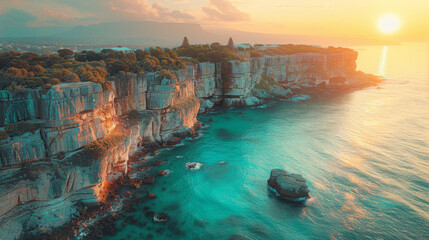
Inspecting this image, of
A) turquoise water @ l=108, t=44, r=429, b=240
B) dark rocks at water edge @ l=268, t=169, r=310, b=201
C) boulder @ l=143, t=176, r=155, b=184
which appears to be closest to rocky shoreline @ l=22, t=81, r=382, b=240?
boulder @ l=143, t=176, r=155, b=184

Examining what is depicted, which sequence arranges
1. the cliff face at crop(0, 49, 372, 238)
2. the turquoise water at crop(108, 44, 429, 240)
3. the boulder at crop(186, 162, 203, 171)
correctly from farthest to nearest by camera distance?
the boulder at crop(186, 162, 203, 171)
the turquoise water at crop(108, 44, 429, 240)
the cliff face at crop(0, 49, 372, 238)

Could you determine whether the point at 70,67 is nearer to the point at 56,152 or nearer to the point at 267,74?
the point at 56,152

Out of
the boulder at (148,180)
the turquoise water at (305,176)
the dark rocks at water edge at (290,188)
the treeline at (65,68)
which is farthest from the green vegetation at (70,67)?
the dark rocks at water edge at (290,188)

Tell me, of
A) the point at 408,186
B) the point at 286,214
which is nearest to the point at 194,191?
the point at 286,214

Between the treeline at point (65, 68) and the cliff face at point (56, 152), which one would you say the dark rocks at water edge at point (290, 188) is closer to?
the cliff face at point (56, 152)

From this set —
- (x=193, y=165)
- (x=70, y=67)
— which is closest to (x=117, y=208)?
(x=193, y=165)

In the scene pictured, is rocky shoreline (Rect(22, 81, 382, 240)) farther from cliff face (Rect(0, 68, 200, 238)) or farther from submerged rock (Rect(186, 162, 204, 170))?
submerged rock (Rect(186, 162, 204, 170))

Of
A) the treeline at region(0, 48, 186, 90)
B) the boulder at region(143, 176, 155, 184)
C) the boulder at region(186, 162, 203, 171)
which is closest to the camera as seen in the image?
the treeline at region(0, 48, 186, 90)

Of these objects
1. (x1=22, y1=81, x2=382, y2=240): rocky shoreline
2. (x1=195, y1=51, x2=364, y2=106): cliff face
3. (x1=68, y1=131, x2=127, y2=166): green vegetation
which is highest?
(x1=195, y1=51, x2=364, y2=106): cliff face
